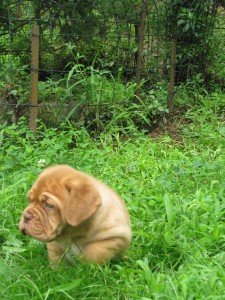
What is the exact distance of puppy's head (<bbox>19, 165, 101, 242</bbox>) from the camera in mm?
3041

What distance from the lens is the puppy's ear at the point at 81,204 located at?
9.95 feet

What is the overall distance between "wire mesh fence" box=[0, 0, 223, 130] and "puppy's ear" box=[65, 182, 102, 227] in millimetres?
3724

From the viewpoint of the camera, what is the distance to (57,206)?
3.08 meters

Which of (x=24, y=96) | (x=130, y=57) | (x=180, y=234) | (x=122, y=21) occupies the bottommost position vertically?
(x=180, y=234)

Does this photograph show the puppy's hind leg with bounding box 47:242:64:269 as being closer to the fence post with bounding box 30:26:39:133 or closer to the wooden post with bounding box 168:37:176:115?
the fence post with bounding box 30:26:39:133

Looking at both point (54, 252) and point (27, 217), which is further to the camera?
point (54, 252)

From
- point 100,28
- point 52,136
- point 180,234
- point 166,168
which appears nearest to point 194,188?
point 166,168

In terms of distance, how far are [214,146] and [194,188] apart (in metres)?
1.99

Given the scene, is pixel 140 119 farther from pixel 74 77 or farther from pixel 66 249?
pixel 66 249

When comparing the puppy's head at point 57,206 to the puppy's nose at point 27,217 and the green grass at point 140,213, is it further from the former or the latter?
the green grass at point 140,213

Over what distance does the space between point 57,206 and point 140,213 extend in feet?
4.22

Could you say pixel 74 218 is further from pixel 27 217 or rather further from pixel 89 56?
pixel 89 56

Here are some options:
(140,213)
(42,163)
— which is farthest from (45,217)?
(42,163)

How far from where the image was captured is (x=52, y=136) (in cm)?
655
